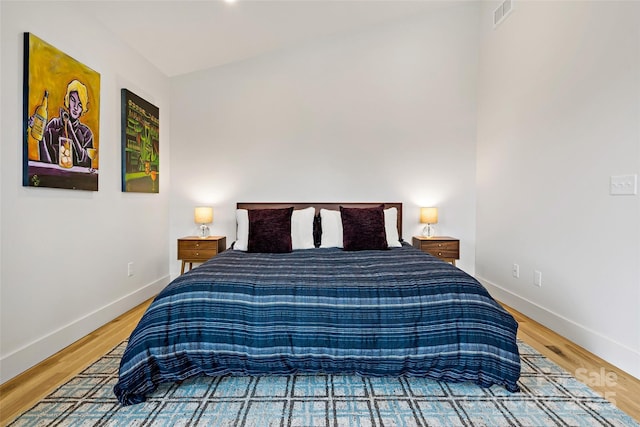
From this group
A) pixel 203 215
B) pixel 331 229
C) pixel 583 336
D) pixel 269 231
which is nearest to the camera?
pixel 583 336

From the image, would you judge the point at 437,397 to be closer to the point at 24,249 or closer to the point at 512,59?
the point at 24,249

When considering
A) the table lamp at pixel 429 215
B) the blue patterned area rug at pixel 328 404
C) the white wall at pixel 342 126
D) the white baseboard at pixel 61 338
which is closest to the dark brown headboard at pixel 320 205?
the white wall at pixel 342 126

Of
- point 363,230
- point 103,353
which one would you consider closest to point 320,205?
point 363,230

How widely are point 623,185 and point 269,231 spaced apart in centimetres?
269

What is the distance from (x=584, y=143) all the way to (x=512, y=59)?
4.48ft

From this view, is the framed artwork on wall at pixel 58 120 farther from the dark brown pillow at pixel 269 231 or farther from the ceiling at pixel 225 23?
the dark brown pillow at pixel 269 231

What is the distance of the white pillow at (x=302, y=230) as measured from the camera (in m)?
3.52

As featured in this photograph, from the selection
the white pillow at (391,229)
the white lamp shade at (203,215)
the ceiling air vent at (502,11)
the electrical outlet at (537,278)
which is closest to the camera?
the electrical outlet at (537,278)

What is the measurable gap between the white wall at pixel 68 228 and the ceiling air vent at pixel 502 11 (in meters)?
3.69

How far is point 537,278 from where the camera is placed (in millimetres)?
3027

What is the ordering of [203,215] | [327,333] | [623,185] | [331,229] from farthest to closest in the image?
[203,215]
[331,229]
[623,185]
[327,333]

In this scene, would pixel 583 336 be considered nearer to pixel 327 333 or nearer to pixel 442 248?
pixel 442 248

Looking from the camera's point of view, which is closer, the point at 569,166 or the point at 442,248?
the point at 569,166

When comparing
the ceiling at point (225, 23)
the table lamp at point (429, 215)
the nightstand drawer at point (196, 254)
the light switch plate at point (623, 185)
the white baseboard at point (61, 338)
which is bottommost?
the white baseboard at point (61, 338)
